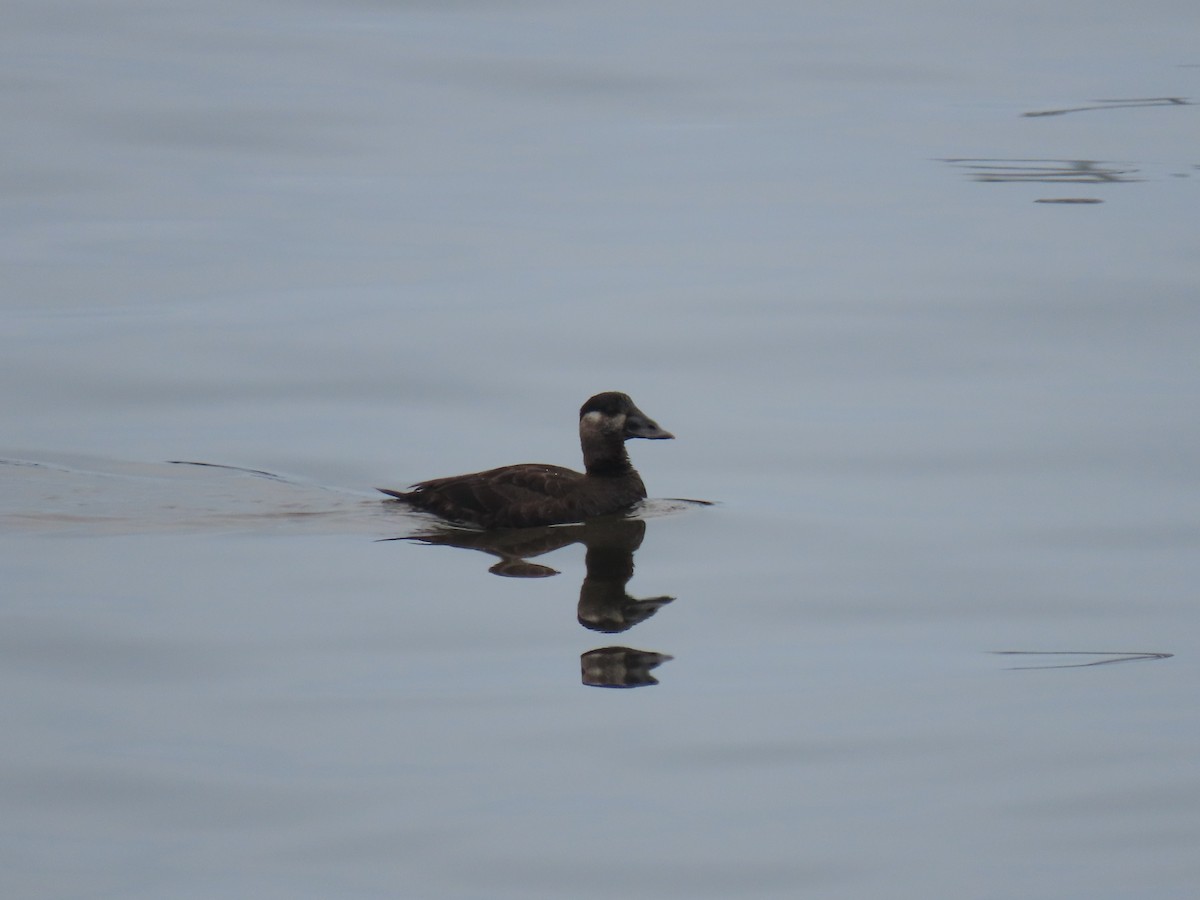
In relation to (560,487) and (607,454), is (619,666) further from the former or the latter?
(607,454)

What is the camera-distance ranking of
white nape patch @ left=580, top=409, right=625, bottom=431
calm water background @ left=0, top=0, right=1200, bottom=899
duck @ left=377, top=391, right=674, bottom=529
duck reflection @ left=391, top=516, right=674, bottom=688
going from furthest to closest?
1. white nape patch @ left=580, top=409, right=625, bottom=431
2. duck @ left=377, top=391, right=674, bottom=529
3. duck reflection @ left=391, top=516, right=674, bottom=688
4. calm water background @ left=0, top=0, right=1200, bottom=899

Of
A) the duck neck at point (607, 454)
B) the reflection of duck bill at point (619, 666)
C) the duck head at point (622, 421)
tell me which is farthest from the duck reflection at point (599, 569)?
the duck head at point (622, 421)

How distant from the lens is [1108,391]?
13586 millimetres

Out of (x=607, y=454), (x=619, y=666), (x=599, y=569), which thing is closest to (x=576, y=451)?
(x=607, y=454)

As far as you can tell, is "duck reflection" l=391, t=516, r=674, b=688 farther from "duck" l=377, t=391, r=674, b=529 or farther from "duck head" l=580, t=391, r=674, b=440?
"duck head" l=580, t=391, r=674, b=440

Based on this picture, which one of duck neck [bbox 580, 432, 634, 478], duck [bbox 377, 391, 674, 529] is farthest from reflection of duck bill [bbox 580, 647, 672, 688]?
duck neck [bbox 580, 432, 634, 478]

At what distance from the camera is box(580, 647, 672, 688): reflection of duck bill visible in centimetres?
827

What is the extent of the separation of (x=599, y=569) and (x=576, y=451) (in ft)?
8.31

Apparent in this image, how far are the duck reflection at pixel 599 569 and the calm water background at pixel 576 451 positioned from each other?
0.50 ft

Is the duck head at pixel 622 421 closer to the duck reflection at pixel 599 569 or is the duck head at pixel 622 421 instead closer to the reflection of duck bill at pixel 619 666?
the duck reflection at pixel 599 569

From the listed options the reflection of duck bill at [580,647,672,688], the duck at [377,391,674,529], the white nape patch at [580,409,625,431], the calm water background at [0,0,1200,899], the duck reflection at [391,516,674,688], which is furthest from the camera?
the white nape patch at [580,409,625,431]

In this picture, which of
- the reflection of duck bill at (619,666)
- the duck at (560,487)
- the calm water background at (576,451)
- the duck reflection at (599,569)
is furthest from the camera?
the duck at (560,487)

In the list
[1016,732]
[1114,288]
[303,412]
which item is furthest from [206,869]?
[1114,288]

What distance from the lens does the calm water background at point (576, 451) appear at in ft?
22.6
